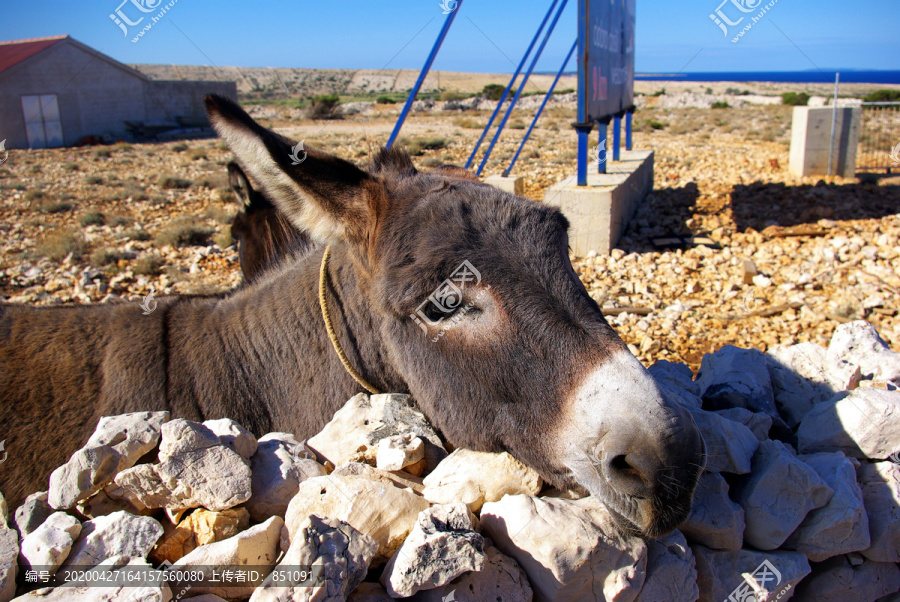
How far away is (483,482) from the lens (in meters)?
2.17

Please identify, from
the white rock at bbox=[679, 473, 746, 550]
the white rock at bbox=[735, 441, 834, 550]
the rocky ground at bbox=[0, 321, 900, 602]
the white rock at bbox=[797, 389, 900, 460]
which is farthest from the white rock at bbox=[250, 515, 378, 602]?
the white rock at bbox=[797, 389, 900, 460]

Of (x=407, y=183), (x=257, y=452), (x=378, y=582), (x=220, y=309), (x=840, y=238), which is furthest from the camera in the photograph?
(x=840, y=238)

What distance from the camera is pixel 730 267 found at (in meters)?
7.46

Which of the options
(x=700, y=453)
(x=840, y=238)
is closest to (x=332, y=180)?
(x=700, y=453)

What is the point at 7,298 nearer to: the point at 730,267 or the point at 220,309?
the point at 220,309

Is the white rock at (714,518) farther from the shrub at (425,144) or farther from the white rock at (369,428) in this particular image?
the shrub at (425,144)

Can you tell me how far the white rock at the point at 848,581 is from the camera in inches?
98.2

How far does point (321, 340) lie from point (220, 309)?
2.31ft

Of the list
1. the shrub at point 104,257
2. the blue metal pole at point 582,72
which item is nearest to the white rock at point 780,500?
the blue metal pole at point 582,72

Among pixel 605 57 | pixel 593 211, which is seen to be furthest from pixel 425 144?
pixel 593 211

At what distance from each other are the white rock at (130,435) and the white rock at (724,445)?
2.22m

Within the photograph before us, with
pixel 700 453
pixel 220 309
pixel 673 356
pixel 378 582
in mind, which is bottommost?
pixel 673 356

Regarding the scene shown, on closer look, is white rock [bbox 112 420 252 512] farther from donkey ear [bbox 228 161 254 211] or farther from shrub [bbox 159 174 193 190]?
shrub [bbox 159 174 193 190]

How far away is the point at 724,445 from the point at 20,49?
40610 mm
